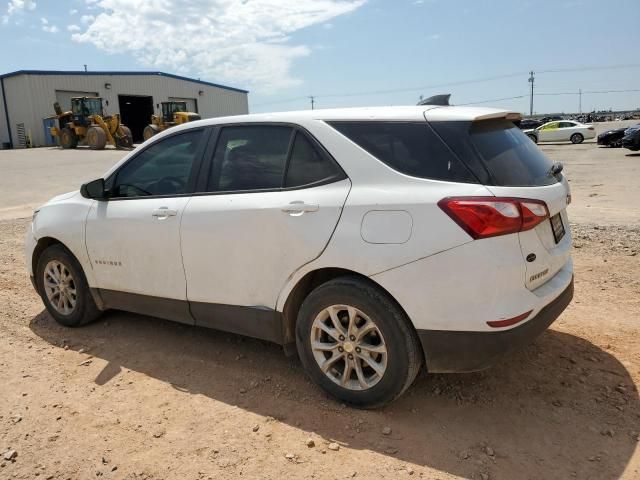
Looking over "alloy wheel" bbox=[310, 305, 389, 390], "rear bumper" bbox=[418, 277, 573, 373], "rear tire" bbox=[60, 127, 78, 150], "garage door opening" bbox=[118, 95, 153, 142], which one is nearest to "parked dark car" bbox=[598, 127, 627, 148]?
"rear bumper" bbox=[418, 277, 573, 373]

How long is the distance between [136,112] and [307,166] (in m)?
48.6

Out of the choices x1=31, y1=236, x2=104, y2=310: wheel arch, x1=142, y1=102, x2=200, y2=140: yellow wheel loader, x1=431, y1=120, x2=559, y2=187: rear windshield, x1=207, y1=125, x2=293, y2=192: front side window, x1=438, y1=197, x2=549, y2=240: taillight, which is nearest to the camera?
x1=438, y1=197, x2=549, y2=240: taillight

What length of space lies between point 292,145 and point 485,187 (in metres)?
1.26

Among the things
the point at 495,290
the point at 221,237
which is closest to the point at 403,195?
the point at 495,290

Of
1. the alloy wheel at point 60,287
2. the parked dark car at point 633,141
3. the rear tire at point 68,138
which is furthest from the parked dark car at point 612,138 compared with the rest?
the rear tire at point 68,138

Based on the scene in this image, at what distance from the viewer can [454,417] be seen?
3.04 metres

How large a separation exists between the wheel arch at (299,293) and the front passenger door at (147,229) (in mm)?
872

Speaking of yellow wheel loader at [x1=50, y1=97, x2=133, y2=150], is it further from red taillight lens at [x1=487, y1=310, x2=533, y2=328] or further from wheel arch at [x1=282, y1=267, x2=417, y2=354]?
red taillight lens at [x1=487, y1=310, x2=533, y2=328]

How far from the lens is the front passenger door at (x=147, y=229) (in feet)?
12.3

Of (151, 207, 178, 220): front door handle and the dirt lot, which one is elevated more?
(151, 207, 178, 220): front door handle

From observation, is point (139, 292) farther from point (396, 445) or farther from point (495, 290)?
point (495, 290)

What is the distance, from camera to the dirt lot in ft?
8.80

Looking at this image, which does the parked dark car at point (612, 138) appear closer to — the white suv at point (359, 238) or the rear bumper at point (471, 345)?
the white suv at point (359, 238)

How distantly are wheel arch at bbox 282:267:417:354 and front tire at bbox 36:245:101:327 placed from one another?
6.96ft
